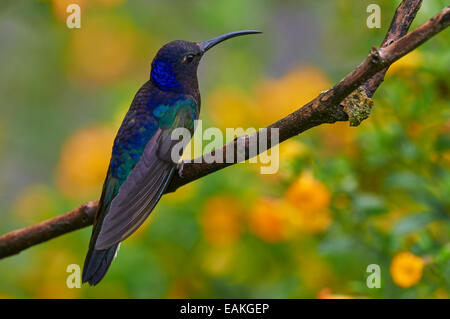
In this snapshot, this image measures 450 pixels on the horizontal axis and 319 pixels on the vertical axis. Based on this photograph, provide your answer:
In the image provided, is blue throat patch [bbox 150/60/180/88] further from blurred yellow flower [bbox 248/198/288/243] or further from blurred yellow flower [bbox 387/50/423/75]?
blurred yellow flower [bbox 387/50/423/75]

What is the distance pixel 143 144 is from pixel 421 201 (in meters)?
0.95

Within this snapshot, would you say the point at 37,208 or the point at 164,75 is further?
the point at 37,208

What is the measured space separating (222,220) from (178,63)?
684 mm

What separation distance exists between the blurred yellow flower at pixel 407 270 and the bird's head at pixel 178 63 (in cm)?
89

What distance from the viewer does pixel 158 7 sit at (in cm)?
380

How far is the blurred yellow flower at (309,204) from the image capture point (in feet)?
7.16

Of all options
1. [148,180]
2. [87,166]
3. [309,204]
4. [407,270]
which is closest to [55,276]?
[87,166]

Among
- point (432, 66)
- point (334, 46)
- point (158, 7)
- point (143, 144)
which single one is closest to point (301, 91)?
point (334, 46)

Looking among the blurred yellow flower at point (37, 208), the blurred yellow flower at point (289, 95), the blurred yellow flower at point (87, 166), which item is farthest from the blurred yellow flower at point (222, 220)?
the blurred yellow flower at point (37, 208)

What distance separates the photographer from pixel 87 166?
9.44 feet

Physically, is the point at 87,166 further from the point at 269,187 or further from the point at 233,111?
the point at 269,187

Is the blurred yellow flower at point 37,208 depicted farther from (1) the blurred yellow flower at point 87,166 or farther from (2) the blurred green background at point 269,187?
(1) the blurred yellow flower at point 87,166

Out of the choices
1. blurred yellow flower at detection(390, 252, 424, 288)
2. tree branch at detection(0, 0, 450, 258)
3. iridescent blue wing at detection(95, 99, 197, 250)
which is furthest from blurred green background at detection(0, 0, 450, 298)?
tree branch at detection(0, 0, 450, 258)
